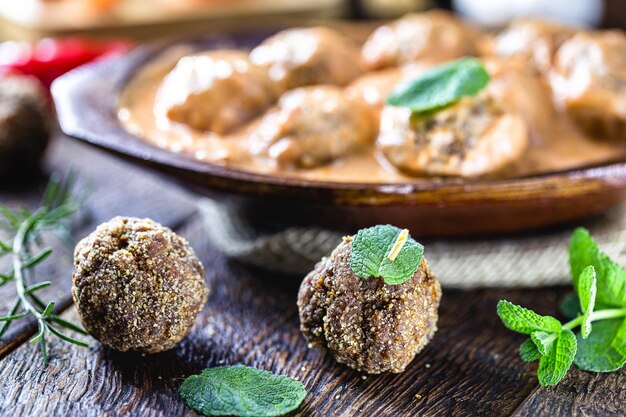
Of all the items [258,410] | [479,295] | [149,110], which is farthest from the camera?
[149,110]

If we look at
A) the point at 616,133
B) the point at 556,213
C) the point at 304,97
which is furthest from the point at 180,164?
the point at 616,133

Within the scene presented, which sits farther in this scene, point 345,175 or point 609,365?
point 345,175

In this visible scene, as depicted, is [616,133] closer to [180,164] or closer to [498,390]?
[498,390]

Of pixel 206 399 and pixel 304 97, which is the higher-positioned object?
pixel 304 97

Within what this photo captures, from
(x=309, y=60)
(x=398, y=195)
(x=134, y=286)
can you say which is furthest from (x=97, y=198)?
(x=398, y=195)

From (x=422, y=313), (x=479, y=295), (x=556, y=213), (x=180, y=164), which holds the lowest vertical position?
(x=479, y=295)

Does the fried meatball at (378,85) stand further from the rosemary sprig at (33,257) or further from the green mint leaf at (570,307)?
the rosemary sprig at (33,257)

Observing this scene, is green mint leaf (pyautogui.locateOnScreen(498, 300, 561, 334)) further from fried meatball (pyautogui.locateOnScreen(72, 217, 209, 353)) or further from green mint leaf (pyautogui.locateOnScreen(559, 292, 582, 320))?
fried meatball (pyautogui.locateOnScreen(72, 217, 209, 353))
